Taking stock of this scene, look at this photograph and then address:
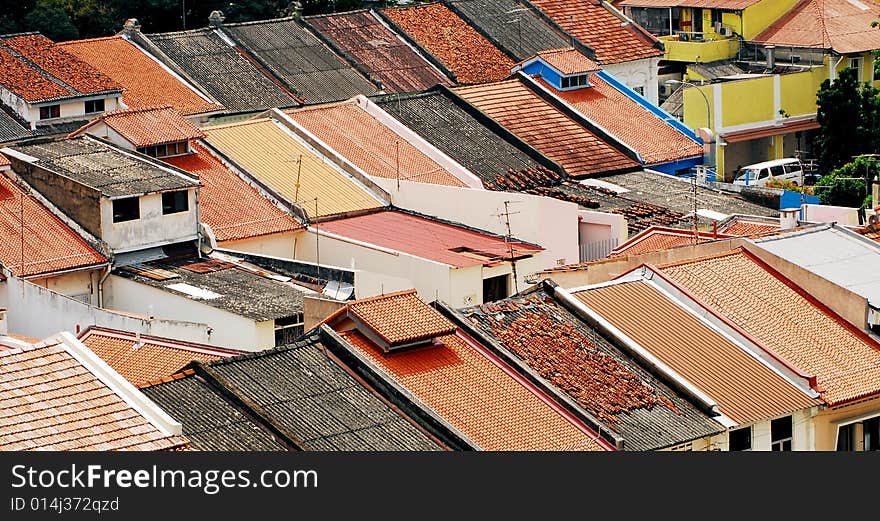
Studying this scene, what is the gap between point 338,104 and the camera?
63.0 m

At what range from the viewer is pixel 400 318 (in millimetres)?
40469

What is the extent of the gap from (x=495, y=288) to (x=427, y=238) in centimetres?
375

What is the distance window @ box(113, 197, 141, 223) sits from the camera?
50562mm

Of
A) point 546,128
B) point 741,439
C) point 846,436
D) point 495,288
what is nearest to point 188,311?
point 495,288

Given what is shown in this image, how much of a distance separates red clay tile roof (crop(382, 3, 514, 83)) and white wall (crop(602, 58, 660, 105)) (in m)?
3.72

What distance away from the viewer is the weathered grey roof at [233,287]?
4669cm

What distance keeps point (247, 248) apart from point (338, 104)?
1054cm

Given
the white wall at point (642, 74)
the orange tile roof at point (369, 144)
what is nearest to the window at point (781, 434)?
the orange tile roof at point (369, 144)

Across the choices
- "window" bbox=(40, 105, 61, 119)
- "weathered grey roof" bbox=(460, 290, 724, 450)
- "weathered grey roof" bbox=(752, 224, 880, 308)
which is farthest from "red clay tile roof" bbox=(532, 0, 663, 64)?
"weathered grey roof" bbox=(460, 290, 724, 450)

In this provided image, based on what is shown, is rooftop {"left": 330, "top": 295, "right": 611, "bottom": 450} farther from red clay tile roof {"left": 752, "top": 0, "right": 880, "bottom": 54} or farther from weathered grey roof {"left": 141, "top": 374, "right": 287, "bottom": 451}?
red clay tile roof {"left": 752, "top": 0, "right": 880, "bottom": 54}

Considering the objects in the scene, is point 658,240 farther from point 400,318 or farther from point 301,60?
point 301,60

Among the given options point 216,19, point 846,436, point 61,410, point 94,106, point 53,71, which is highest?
point 216,19

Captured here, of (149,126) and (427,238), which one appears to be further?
(149,126)

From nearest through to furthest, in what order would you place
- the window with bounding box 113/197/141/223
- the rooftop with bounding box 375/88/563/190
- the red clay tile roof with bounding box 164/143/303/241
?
the window with bounding box 113/197/141/223, the red clay tile roof with bounding box 164/143/303/241, the rooftop with bounding box 375/88/563/190
